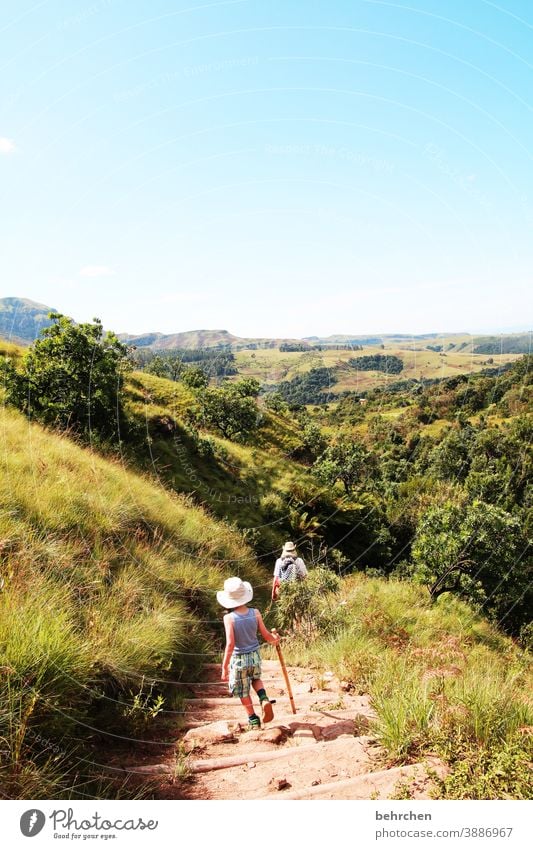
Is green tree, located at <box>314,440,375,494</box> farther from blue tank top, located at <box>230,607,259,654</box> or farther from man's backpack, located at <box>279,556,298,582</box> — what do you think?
blue tank top, located at <box>230,607,259,654</box>

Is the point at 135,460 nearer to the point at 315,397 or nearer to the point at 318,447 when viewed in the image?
the point at 318,447

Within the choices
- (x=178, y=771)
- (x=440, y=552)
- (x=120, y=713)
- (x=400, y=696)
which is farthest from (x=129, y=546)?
(x=440, y=552)

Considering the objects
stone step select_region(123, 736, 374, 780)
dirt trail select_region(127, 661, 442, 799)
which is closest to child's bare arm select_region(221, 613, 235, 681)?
dirt trail select_region(127, 661, 442, 799)

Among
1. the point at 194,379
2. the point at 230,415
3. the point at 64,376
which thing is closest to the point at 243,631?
the point at 64,376

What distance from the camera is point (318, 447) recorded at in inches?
1543

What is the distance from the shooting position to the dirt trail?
10.9ft

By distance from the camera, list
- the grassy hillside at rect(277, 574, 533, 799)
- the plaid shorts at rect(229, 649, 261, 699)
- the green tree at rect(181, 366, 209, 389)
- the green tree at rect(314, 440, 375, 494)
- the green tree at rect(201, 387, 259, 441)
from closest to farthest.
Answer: the grassy hillside at rect(277, 574, 533, 799)
the plaid shorts at rect(229, 649, 261, 699)
the green tree at rect(314, 440, 375, 494)
the green tree at rect(201, 387, 259, 441)
the green tree at rect(181, 366, 209, 389)

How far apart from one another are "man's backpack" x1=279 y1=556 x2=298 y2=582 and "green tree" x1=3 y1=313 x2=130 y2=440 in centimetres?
865

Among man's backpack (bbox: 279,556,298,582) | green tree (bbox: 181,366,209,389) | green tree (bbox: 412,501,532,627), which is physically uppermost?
green tree (bbox: 181,366,209,389)

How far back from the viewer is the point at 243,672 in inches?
185

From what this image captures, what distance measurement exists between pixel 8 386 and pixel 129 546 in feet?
32.4

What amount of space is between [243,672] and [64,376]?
40.6 ft

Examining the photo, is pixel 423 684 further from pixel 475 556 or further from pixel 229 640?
pixel 475 556
